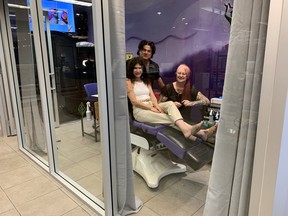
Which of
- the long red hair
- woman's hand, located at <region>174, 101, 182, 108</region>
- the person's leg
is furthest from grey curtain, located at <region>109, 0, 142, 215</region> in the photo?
the long red hair

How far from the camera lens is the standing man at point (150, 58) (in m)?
2.63

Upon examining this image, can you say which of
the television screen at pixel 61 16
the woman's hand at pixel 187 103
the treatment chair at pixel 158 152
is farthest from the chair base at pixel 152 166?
the television screen at pixel 61 16

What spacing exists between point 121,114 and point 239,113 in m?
0.93

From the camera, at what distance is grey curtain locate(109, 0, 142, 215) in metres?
1.52

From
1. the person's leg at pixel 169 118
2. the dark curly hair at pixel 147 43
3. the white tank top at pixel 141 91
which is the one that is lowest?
the person's leg at pixel 169 118

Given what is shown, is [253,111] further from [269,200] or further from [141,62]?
[141,62]

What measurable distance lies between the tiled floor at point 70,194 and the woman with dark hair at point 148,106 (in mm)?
396

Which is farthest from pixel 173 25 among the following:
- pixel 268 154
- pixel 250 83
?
pixel 268 154

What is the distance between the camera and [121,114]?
1675 millimetres

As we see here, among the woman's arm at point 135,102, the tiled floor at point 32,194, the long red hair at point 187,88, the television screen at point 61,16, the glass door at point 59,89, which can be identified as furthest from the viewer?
the television screen at point 61,16

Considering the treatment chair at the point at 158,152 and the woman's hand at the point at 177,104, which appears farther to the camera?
the woman's hand at the point at 177,104

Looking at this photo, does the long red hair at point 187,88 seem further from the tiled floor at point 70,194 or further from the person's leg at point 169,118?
the tiled floor at point 70,194

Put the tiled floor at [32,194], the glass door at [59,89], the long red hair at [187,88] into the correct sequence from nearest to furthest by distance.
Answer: the tiled floor at [32,194]
the glass door at [59,89]
the long red hair at [187,88]

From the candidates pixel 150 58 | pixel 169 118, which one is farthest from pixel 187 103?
pixel 150 58
